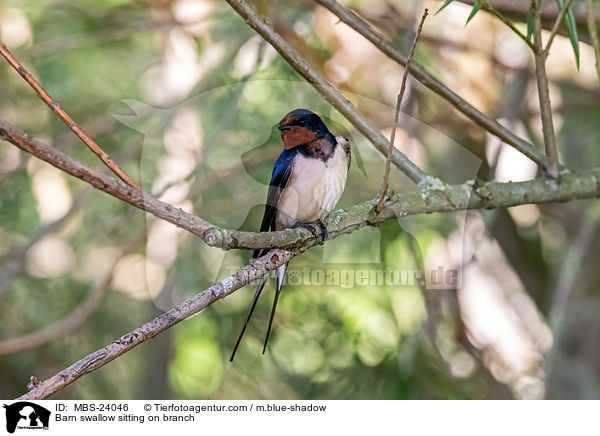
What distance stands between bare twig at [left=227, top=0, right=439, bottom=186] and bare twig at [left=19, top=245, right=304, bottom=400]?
475 millimetres

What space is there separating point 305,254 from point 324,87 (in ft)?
2.13

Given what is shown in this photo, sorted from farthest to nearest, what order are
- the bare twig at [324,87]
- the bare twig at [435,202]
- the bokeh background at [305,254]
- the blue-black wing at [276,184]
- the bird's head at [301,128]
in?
the bokeh background at [305,254], the blue-black wing at [276,184], the bird's head at [301,128], the bare twig at [324,87], the bare twig at [435,202]

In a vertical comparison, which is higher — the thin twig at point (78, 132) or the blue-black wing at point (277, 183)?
the blue-black wing at point (277, 183)

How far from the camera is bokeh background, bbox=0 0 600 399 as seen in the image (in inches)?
79.4

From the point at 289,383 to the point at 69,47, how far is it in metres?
1.59

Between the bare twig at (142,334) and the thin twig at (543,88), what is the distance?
0.81m

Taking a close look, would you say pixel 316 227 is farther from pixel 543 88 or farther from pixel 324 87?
pixel 543 88
